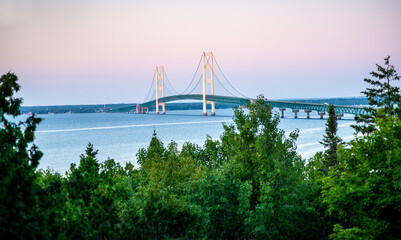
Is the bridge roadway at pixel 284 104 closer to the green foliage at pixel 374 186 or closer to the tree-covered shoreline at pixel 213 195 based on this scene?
the tree-covered shoreline at pixel 213 195

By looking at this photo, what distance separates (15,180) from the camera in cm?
916

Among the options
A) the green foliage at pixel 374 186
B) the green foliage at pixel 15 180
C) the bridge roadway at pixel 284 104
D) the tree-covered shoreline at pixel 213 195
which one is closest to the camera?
the green foliage at pixel 15 180

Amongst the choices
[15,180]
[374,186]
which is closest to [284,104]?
[374,186]

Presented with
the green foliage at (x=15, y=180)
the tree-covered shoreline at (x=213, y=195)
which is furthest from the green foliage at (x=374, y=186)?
the green foliage at (x=15, y=180)

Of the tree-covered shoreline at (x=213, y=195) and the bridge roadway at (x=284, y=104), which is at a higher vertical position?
the bridge roadway at (x=284, y=104)

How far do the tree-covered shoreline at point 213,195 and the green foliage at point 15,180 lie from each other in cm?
2

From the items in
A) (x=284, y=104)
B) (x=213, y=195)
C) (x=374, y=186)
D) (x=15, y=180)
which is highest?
(x=284, y=104)

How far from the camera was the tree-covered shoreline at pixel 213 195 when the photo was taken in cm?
957

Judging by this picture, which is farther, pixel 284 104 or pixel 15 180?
pixel 284 104

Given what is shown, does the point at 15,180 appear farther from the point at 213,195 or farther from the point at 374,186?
the point at 374,186

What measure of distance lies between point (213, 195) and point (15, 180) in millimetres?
11975

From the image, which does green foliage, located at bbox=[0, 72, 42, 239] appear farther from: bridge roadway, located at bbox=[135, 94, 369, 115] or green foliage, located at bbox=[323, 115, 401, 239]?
bridge roadway, located at bbox=[135, 94, 369, 115]

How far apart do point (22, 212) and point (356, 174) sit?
15.5 meters

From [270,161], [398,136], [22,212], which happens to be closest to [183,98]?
[270,161]
